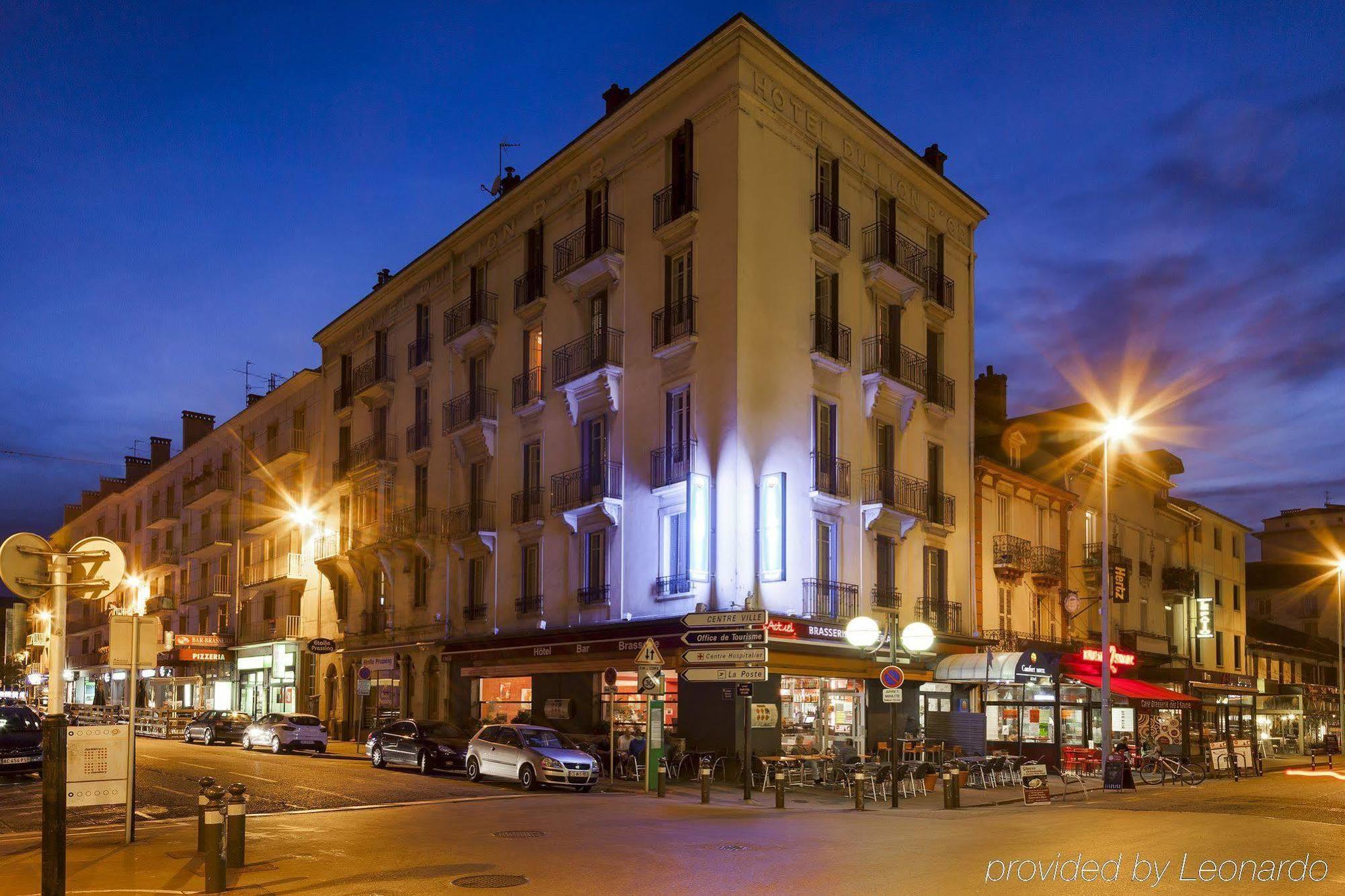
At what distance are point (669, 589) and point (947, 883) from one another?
1643cm

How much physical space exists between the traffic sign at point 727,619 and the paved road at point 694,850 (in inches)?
134

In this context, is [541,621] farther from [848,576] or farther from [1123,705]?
[1123,705]

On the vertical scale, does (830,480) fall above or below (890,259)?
below

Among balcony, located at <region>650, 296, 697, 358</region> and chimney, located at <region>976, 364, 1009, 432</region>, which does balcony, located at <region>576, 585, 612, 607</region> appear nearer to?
balcony, located at <region>650, 296, 697, 358</region>

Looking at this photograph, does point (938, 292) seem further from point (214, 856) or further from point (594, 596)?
point (214, 856)

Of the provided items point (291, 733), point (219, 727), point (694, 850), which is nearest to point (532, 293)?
point (291, 733)

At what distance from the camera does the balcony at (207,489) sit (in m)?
54.8

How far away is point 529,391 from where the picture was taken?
34.0 metres

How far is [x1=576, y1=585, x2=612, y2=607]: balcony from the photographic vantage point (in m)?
30.2

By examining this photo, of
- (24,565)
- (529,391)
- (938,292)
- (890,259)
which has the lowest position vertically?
(24,565)

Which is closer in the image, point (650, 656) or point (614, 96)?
point (650, 656)

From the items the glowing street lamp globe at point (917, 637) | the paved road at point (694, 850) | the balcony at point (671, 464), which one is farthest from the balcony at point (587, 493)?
the paved road at point (694, 850)

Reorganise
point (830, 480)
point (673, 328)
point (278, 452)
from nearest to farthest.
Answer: point (673, 328) → point (830, 480) → point (278, 452)

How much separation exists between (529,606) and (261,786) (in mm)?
11492
